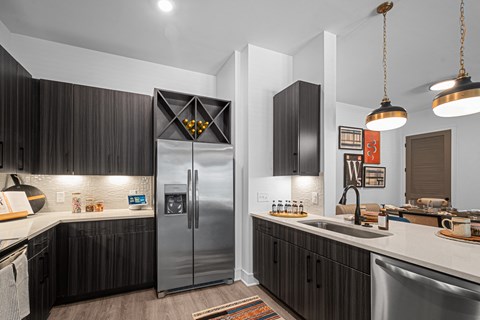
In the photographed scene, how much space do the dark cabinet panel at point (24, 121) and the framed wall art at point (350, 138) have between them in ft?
17.2

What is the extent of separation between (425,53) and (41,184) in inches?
207

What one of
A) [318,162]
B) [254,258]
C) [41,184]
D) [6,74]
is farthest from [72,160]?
[318,162]

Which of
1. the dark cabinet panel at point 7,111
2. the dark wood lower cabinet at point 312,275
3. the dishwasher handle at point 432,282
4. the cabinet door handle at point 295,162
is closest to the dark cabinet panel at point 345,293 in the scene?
the dark wood lower cabinet at point 312,275

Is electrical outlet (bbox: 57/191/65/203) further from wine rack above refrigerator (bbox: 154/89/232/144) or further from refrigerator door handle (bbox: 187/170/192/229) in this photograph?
refrigerator door handle (bbox: 187/170/192/229)

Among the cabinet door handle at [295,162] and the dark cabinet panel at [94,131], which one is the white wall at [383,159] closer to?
the cabinet door handle at [295,162]

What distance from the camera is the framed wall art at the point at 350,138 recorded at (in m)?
5.30

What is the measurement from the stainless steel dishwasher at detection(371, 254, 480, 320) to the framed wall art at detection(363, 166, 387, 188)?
4560 millimetres

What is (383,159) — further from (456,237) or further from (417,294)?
(417,294)

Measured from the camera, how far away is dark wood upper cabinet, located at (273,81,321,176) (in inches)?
105

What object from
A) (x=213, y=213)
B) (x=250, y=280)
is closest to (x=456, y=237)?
(x=250, y=280)

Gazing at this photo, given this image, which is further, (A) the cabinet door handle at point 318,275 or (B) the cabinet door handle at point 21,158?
(B) the cabinet door handle at point 21,158

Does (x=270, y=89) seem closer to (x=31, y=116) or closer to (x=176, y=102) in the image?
(x=176, y=102)

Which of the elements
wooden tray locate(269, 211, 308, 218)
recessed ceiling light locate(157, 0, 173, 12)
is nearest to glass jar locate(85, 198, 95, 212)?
wooden tray locate(269, 211, 308, 218)

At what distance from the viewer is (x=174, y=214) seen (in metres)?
2.81
